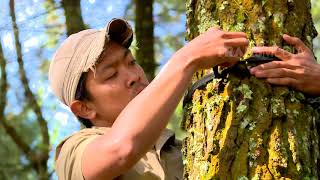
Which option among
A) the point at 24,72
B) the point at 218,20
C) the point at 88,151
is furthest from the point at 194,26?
the point at 24,72

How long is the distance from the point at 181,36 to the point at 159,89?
4322 millimetres

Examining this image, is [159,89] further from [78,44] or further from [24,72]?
[24,72]

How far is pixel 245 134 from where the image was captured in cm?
162

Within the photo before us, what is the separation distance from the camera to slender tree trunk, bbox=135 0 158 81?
193 inches

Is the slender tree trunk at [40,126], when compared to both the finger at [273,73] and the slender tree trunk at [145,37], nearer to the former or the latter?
the slender tree trunk at [145,37]

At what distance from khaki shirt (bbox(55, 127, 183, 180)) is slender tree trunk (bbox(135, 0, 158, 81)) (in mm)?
2893

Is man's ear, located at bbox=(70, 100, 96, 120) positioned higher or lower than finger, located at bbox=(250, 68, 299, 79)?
lower

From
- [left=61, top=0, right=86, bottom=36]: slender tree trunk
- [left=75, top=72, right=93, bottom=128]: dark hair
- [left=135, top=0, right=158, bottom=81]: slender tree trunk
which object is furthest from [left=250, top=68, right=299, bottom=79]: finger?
[left=61, top=0, right=86, bottom=36]: slender tree trunk

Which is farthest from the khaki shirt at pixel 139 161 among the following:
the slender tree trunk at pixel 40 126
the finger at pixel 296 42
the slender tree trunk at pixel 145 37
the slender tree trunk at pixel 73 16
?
the slender tree trunk at pixel 40 126

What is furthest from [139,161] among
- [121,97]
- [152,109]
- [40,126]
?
[40,126]

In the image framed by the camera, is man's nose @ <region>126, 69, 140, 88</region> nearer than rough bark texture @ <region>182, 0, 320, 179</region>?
No

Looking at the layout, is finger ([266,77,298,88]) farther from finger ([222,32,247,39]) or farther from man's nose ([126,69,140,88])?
man's nose ([126,69,140,88])

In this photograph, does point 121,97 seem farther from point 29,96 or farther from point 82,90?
point 29,96

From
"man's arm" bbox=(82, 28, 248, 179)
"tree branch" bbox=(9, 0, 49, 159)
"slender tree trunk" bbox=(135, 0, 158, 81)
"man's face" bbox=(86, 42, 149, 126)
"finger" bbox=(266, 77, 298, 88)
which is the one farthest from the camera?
"tree branch" bbox=(9, 0, 49, 159)
